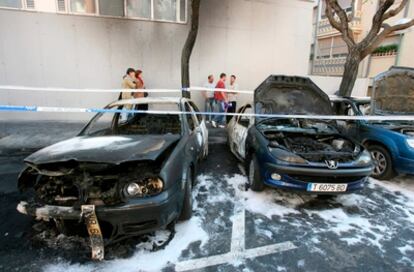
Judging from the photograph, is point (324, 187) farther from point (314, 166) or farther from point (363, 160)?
point (363, 160)

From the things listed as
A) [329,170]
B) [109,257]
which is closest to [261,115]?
[329,170]

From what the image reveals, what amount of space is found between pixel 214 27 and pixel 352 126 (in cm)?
655

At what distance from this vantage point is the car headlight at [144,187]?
2.27 meters

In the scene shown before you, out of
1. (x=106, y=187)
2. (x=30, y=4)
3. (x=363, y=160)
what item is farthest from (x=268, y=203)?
(x=30, y=4)

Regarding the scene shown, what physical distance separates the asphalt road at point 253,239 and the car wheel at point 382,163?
45 centimetres

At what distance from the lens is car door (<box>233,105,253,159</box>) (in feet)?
14.5

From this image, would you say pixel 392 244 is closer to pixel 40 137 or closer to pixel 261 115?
pixel 261 115

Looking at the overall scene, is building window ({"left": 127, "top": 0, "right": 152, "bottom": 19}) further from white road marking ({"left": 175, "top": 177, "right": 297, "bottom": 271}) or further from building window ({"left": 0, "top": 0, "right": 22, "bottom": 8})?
white road marking ({"left": 175, "top": 177, "right": 297, "bottom": 271})

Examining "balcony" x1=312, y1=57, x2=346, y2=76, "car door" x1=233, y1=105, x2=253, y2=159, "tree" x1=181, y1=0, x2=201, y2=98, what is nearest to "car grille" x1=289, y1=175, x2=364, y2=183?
"car door" x1=233, y1=105, x2=253, y2=159

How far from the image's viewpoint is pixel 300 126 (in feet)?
14.0

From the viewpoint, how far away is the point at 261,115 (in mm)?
4195

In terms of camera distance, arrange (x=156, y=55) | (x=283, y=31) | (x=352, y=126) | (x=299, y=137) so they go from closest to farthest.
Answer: (x=299, y=137), (x=352, y=126), (x=156, y=55), (x=283, y=31)

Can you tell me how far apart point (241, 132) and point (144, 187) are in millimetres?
2710

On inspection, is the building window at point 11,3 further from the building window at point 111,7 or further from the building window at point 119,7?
the building window at point 111,7
